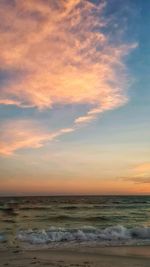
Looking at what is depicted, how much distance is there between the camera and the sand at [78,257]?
33.6ft

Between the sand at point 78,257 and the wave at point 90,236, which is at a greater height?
the wave at point 90,236

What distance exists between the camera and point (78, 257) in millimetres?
11383

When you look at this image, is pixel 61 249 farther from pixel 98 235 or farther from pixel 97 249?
pixel 98 235

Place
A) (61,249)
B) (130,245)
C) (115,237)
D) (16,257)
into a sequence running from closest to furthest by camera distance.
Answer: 1. (16,257)
2. (61,249)
3. (130,245)
4. (115,237)

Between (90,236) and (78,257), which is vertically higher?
(90,236)

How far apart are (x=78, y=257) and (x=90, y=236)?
5115 millimetres

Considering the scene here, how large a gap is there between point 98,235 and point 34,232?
2955mm

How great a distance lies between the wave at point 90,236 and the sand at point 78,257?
7.39 feet

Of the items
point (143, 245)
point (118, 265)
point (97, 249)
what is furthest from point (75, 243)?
point (118, 265)

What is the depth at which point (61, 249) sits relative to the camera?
42.8 feet

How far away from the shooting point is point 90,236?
1641 centimetres

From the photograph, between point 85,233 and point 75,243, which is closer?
point 75,243

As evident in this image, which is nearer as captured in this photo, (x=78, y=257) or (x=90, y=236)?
(x=78, y=257)

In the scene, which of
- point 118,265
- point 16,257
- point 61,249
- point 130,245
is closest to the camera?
point 118,265
